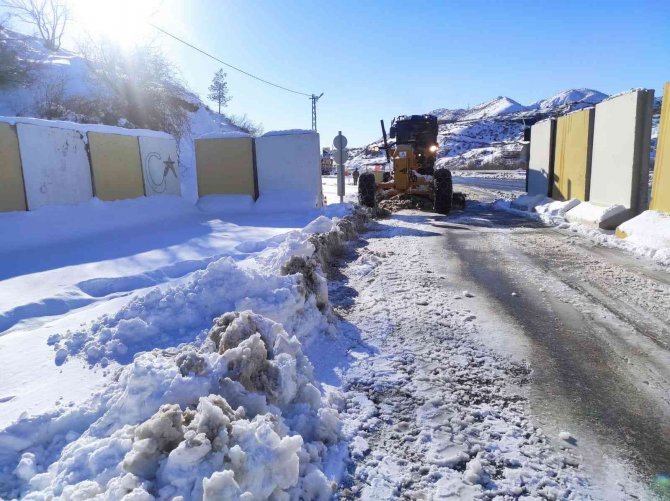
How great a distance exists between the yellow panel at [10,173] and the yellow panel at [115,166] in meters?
1.93

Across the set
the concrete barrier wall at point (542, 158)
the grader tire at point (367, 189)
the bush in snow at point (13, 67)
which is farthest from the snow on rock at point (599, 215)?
the bush in snow at point (13, 67)

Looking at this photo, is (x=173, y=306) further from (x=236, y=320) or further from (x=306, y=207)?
(x=306, y=207)

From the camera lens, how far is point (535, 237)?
31.9 feet

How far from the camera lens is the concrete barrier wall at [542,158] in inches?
555

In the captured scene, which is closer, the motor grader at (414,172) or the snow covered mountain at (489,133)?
the motor grader at (414,172)

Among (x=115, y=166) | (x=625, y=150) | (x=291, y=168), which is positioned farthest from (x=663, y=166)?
(x=115, y=166)

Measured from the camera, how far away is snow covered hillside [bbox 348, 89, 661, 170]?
5093cm

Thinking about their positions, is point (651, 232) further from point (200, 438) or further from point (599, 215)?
point (200, 438)

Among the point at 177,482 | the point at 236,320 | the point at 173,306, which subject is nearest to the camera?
the point at 177,482

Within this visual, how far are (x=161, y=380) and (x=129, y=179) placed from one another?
10651mm

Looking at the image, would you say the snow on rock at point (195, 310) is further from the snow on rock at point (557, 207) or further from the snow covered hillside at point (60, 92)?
the snow covered hillside at point (60, 92)

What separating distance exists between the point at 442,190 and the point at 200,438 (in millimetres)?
12494

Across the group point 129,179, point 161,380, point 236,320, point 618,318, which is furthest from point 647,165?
point 129,179

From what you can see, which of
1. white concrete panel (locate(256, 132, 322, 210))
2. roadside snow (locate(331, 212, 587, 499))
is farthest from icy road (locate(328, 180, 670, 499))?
white concrete panel (locate(256, 132, 322, 210))
